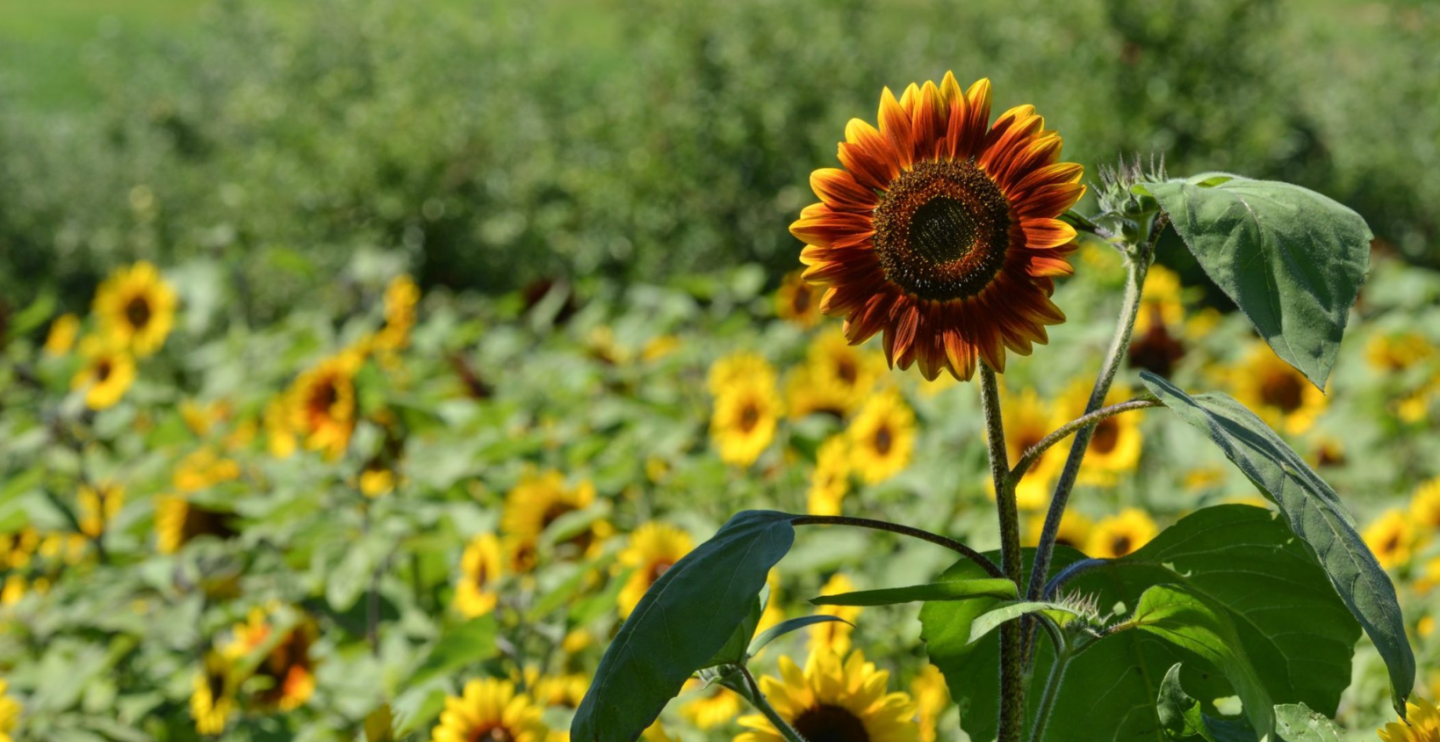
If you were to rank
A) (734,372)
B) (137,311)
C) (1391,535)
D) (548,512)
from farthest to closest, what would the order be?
1. (137,311)
2. (734,372)
3. (548,512)
4. (1391,535)

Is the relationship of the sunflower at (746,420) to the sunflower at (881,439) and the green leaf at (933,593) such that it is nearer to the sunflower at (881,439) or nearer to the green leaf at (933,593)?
the sunflower at (881,439)

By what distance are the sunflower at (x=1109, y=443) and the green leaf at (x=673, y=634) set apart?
1.50m

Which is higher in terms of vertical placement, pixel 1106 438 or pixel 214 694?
pixel 1106 438

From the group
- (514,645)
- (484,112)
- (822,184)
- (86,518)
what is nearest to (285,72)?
(484,112)

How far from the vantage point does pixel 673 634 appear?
30.0 inches

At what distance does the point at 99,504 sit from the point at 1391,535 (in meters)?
2.29

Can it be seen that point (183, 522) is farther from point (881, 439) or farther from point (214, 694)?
point (881, 439)

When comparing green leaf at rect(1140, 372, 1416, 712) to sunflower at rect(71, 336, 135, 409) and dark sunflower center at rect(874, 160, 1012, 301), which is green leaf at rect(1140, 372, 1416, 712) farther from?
sunflower at rect(71, 336, 135, 409)

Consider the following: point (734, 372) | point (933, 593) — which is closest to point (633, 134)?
point (734, 372)

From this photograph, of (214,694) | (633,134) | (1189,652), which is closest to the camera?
(1189,652)

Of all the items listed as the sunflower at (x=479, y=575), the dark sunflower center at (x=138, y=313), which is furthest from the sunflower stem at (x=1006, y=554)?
the dark sunflower center at (x=138, y=313)

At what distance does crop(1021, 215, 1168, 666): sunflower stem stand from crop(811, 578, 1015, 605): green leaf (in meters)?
0.07

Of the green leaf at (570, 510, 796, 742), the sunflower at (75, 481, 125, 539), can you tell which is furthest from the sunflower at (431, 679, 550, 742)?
the sunflower at (75, 481, 125, 539)

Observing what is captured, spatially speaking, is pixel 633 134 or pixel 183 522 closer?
pixel 183 522
